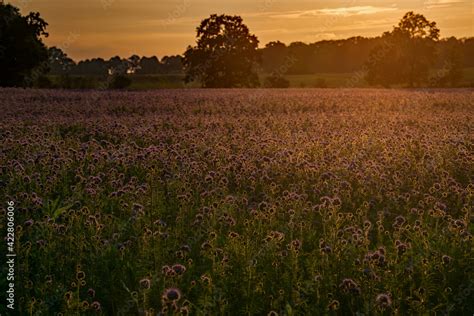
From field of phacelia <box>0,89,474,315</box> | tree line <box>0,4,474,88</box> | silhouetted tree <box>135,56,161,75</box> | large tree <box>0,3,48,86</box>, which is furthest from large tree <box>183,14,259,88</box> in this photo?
silhouetted tree <box>135,56,161,75</box>

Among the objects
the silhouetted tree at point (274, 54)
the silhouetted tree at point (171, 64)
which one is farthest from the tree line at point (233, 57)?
the silhouetted tree at point (171, 64)

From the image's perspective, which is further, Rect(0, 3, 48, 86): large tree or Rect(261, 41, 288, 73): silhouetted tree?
Rect(261, 41, 288, 73): silhouetted tree

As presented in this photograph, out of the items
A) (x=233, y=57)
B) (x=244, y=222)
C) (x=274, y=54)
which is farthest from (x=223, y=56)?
(x=274, y=54)

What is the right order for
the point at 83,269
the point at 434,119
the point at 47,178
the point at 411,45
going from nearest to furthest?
the point at 83,269, the point at 47,178, the point at 434,119, the point at 411,45

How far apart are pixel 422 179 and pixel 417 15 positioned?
68414mm

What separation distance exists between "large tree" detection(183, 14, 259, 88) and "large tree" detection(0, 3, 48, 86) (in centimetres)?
1649

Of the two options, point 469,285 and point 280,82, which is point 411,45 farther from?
point 469,285

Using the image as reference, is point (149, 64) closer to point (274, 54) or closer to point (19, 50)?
point (274, 54)

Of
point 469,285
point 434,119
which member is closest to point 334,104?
point 434,119

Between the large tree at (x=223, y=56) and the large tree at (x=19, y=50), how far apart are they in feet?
54.1

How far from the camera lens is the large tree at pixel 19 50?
48875 mm

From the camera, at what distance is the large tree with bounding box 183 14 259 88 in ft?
205

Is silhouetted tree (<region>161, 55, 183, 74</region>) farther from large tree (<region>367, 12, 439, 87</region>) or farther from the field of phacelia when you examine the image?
the field of phacelia

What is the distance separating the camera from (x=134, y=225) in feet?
20.5
